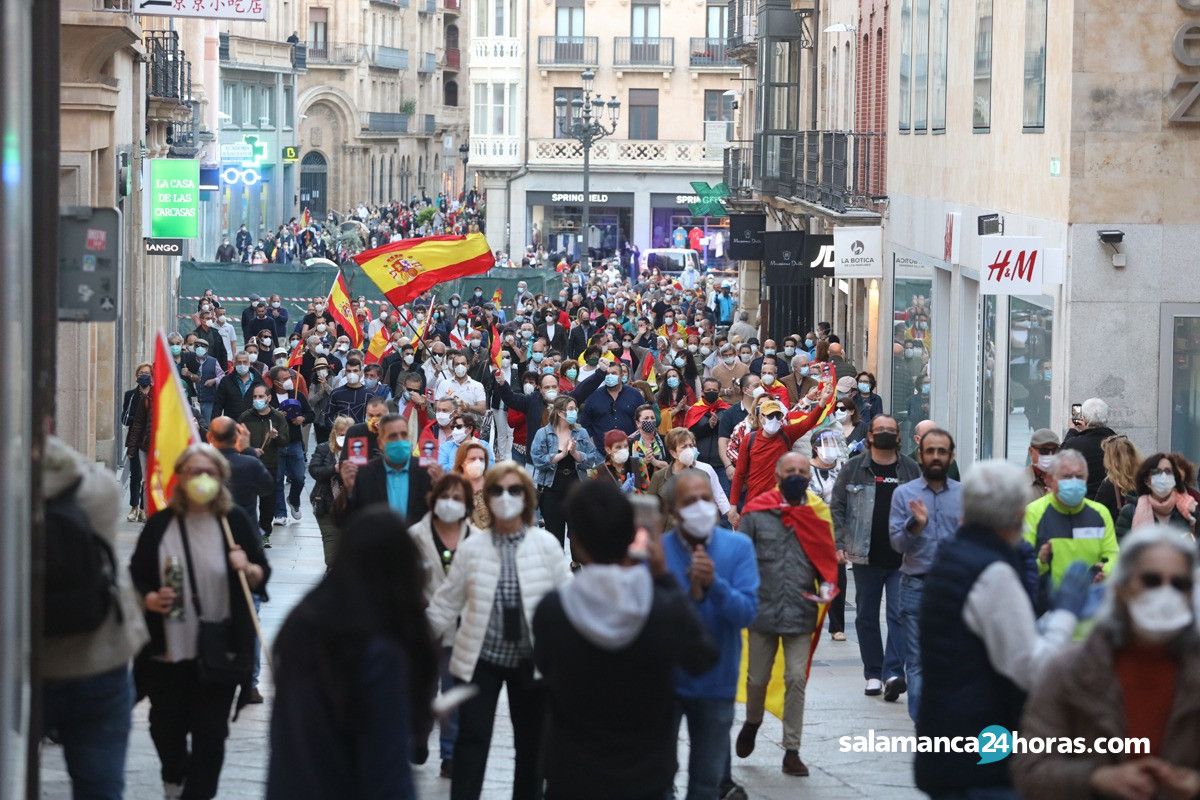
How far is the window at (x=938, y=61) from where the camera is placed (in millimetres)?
24531

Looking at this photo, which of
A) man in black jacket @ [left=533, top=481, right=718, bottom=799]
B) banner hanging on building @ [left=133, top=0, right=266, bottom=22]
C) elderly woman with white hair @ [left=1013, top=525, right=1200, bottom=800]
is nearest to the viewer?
elderly woman with white hair @ [left=1013, top=525, right=1200, bottom=800]

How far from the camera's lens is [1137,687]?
5332mm

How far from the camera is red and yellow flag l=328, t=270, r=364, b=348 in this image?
1176 inches

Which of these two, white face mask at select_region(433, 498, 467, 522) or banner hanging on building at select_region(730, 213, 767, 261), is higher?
banner hanging on building at select_region(730, 213, 767, 261)

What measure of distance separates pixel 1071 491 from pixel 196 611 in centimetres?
412

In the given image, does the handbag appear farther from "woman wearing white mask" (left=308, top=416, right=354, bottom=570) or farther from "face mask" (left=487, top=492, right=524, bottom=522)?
"woman wearing white mask" (left=308, top=416, right=354, bottom=570)

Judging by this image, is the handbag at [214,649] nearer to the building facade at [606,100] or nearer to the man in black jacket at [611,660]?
the man in black jacket at [611,660]

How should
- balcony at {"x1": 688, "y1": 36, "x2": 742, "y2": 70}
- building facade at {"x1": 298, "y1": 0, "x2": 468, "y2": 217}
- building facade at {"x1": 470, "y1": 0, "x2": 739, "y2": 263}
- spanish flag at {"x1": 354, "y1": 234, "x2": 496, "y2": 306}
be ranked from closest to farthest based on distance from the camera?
spanish flag at {"x1": 354, "y1": 234, "x2": 496, "y2": 306}, building facade at {"x1": 470, "y1": 0, "x2": 739, "y2": 263}, balcony at {"x1": 688, "y1": 36, "x2": 742, "y2": 70}, building facade at {"x1": 298, "y1": 0, "x2": 468, "y2": 217}

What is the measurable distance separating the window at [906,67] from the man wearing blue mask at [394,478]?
55.9 feet

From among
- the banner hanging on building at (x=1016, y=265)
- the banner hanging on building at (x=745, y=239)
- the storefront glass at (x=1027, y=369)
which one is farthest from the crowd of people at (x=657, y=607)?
the banner hanging on building at (x=745, y=239)

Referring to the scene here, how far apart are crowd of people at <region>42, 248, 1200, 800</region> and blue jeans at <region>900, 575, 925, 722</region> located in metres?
0.02

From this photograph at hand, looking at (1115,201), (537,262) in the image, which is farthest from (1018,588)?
(537,262)

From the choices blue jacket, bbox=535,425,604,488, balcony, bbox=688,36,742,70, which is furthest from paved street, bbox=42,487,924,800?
balcony, bbox=688,36,742,70

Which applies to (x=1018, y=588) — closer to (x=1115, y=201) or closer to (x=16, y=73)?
(x=16, y=73)
